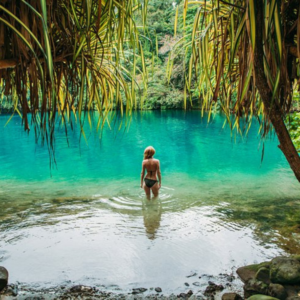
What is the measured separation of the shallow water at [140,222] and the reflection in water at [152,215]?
0.02 m

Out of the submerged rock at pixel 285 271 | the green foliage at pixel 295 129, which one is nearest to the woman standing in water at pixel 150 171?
the green foliage at pixel 295 129

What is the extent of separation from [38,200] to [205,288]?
461 centimetres

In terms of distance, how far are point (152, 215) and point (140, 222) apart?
16.1 inches

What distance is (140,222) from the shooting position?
18.2ft

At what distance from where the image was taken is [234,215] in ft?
19.1

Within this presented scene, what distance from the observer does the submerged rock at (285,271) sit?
10.1 ft

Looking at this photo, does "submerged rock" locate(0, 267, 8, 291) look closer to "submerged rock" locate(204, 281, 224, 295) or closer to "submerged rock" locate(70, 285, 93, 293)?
"submerged rock" locate(70, 285, 93, 293)

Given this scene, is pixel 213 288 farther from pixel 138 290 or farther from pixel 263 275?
pixel 138 290

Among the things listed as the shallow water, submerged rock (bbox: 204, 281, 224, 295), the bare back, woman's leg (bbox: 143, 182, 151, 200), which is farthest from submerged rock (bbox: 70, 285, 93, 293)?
woman's leg (bbox: 143, 182, 151, 200)

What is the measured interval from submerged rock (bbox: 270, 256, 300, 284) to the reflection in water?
1.98m

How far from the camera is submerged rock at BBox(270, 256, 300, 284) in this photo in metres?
3.09

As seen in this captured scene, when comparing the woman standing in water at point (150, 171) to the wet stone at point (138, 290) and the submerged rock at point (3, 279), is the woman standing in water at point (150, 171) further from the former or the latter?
the submerged rock at point (3, 279)

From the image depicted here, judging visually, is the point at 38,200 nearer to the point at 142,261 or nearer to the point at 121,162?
the point at 142,261

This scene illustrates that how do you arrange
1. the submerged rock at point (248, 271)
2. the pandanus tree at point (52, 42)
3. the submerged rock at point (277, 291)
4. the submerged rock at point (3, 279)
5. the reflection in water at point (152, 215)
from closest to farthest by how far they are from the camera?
the pandanus tree at point (52, 42) < the submerged rock at point (277, 291) < the submerged rock at point (3, 279) < the submerged rock at point (248, 271) < the reflection in water at point (152, 215)
